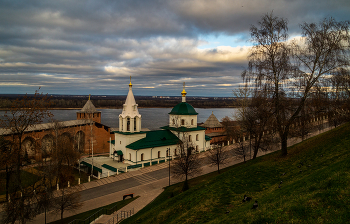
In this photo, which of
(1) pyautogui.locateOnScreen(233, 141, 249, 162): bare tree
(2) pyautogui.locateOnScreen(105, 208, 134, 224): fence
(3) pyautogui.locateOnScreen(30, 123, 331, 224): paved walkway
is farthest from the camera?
(1) pyautogui.locateOnScreen(233, 141, 249, 162): bare tree

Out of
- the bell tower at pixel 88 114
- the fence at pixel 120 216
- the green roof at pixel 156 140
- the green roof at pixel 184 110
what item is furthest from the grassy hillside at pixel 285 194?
the bell tower at pixel 88 114

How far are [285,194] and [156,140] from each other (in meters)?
20.7

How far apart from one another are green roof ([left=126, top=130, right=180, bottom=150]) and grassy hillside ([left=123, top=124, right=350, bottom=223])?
10048 millimetres

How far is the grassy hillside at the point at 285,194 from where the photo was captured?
17.2ft

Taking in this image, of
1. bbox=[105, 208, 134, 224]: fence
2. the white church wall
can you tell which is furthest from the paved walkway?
the white church wall

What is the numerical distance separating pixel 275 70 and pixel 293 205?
26.1 ft

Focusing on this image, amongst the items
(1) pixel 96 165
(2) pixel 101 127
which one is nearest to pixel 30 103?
(1) pixel 96 165

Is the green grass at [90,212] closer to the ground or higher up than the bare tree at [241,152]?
closer to the ground

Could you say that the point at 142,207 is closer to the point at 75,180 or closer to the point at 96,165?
the point at 75,180

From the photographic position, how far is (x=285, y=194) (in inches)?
266

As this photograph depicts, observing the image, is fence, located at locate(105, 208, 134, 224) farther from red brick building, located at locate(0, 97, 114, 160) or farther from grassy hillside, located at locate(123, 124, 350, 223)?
red brick building, located at locate(0, 97, 114, 160)

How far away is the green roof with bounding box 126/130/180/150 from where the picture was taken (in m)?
24.8

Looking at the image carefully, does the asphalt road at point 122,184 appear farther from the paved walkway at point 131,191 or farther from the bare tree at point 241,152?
the bare tree at point 241,152

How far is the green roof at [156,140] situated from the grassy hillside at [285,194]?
10.0 meters
